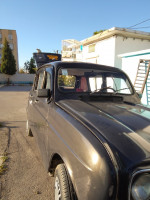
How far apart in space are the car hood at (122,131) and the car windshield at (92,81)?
776 millimetres

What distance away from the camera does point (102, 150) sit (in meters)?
1.16

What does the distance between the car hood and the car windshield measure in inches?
30.6

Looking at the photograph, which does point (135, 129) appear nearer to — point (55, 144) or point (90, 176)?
point (90, 176)

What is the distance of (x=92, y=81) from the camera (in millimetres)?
2951

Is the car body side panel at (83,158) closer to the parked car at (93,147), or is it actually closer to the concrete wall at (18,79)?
the parked car at (93,147)

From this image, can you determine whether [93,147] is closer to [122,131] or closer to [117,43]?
[122,131]

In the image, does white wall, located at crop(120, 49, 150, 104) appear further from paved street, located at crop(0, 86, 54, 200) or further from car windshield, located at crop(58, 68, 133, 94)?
paved street, located at crop(0, 86, 54, 200)

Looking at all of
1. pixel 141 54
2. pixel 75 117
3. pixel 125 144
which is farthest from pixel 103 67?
pixel 141 54

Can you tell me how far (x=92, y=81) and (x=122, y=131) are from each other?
1.72 meters

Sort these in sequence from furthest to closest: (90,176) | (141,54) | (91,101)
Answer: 1. (141,54)
2. (91,101)
3. (90,176)

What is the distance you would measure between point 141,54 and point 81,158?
7.36 m

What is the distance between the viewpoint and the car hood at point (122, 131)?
112cm

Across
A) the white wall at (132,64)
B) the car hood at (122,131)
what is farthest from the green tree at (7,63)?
→ the car hood at (122,131)

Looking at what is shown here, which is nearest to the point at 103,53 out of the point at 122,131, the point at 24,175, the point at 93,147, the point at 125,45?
the point at 125,45
